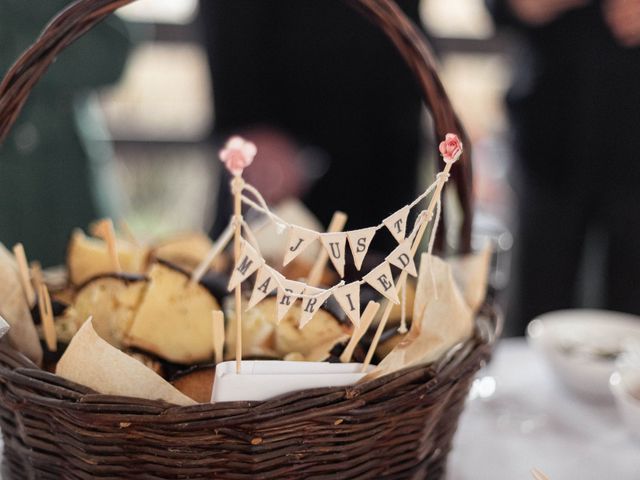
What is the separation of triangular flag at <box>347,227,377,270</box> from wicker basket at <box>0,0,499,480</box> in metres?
0.10

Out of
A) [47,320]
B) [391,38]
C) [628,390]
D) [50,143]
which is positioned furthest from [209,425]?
[50,143]

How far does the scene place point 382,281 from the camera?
534 mm

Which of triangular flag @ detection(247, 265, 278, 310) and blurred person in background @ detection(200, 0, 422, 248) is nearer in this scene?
triangular flag @ detection(247, 265, 278, 310)

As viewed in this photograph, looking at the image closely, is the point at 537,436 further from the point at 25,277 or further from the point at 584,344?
the point at 25,277

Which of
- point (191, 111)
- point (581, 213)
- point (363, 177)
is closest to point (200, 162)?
point (191, 111)

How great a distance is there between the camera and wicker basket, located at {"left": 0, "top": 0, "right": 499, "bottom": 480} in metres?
0.48

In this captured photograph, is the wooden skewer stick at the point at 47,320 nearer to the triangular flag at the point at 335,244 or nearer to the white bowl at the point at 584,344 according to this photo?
the triangular flag at the point at 335,244

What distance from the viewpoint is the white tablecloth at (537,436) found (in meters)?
0.72

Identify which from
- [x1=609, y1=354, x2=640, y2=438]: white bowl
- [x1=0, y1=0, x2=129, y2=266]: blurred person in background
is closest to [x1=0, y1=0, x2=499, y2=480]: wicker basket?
[x1=609, y1=354, x2=640, y2=438]: white bowl

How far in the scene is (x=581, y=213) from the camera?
5.81ft

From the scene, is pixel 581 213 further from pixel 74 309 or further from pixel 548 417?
pixel 74 309

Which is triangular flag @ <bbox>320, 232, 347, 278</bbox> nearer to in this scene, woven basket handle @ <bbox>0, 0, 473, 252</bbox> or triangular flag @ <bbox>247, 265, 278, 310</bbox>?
triangular flag @ <bbox>247, 265, 278, 310</bbox>

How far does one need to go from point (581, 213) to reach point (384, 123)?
0.61m

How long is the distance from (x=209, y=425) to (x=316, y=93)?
131cm
